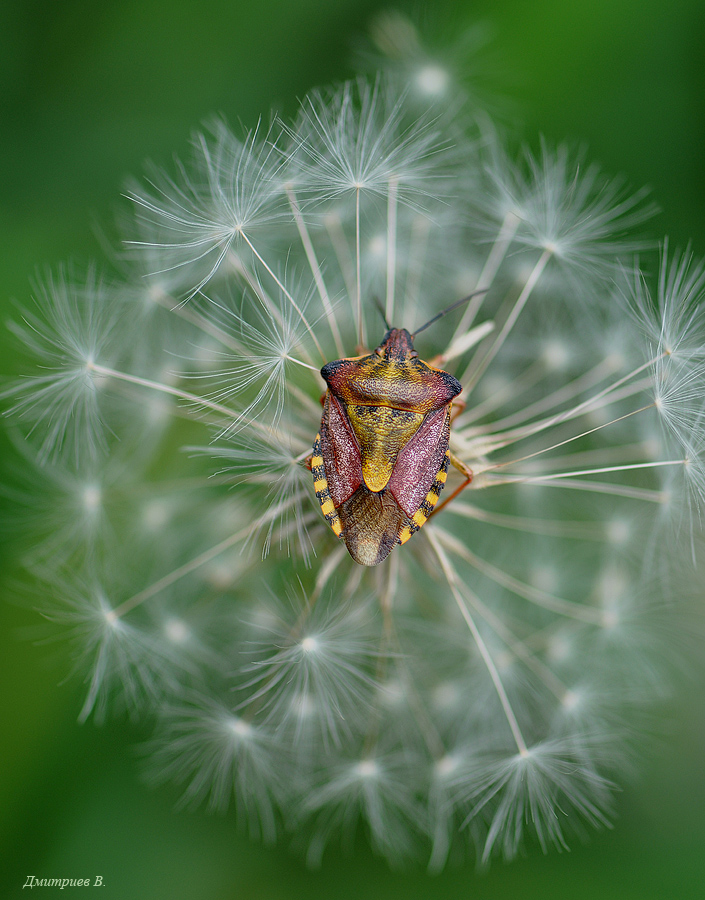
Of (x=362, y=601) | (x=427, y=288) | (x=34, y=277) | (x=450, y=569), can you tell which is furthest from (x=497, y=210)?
(x=34, y=277)

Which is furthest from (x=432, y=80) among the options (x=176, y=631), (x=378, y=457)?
(x=176, y=631)

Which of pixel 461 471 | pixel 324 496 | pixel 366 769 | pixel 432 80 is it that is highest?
pixel 432 80

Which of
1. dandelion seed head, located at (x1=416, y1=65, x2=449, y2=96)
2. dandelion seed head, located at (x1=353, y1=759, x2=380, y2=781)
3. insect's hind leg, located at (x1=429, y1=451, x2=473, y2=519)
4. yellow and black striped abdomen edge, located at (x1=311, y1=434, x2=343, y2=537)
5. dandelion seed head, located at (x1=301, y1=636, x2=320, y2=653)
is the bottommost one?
dandelion seed head, located at (x1=353, y1=759, x2=380, y2=781)

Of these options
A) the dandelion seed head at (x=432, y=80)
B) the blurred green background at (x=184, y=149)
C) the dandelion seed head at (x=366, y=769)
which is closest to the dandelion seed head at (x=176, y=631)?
the blurred green background at (x=184, y=149)

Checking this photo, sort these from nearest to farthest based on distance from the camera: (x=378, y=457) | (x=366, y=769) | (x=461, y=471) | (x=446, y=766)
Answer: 1. (x=378, y=457)
2. (x=461, y=471)
3. (x=366, y=769)
4. (x=446, y=766)

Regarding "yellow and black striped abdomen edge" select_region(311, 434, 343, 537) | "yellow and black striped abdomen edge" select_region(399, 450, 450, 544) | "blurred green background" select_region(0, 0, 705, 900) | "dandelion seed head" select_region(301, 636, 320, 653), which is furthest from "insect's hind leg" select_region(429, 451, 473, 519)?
"blurred green background" select_region(0, 0, 705, 900)

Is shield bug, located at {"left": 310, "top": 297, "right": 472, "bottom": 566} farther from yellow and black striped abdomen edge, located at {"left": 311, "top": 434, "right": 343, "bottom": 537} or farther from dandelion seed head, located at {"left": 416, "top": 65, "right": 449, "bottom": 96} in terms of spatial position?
dandelion seed head, located at {"left": 416, "top": 65, "right": 449, "bottom": 96}

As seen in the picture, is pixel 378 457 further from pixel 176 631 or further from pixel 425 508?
pixel 176 631
